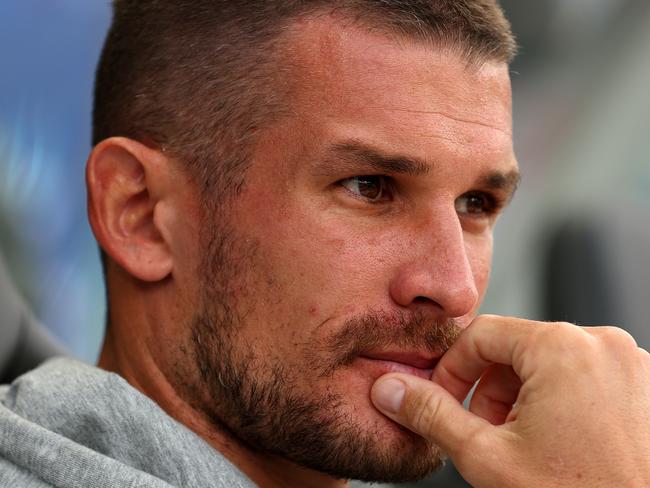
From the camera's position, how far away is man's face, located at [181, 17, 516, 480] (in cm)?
142

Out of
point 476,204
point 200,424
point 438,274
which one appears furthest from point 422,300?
point 200,424

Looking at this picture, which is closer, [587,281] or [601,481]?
[601,481]

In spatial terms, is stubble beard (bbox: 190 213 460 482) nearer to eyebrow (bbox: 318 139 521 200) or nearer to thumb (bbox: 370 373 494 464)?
thumb (bbox: 370 373 494 464)

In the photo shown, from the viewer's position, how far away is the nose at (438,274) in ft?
4.61

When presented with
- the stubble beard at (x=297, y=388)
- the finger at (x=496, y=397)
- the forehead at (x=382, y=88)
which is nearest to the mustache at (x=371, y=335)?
the stubble beard at (x=297, y=388)

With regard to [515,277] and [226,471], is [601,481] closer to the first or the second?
[226,471]

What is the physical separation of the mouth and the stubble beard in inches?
0.6

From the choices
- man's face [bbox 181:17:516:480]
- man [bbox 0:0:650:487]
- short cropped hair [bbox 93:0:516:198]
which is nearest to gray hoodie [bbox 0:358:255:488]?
man [bbox 0:0:650:487]

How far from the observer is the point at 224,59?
1547 mm

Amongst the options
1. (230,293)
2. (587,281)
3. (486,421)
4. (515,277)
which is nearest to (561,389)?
(486,421)

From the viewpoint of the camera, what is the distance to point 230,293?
4.79 feet

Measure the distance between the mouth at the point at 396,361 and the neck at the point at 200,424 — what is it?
23 centimetres

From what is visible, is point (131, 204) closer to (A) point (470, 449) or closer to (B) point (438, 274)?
(B) point (438, 274)

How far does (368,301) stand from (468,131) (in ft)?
0.97
